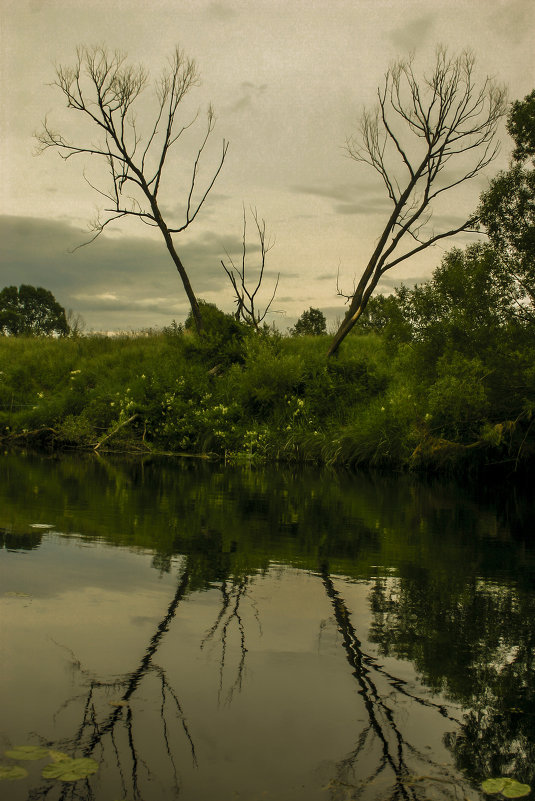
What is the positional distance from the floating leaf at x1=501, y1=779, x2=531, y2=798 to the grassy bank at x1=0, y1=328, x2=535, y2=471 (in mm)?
12683

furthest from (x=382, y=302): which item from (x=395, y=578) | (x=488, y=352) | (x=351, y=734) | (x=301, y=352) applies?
(x=351, y=734)

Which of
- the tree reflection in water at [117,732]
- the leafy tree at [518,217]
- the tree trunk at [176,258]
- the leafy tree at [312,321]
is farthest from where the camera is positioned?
the leafy tree at [312,321]

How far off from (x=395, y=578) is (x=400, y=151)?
2065 cm

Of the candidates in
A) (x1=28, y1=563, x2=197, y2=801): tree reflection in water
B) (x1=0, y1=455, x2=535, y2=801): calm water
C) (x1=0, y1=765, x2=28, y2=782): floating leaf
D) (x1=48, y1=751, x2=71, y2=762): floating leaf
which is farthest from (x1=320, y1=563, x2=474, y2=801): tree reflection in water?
(x1=0, y1=765, x2=28, y2=782): floating leaf

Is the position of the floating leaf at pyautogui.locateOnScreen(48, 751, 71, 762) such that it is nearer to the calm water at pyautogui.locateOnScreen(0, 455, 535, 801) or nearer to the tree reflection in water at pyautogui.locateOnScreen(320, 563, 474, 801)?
the calm water at pyautogui.locateOnScreen(0, 455, 535, 801)

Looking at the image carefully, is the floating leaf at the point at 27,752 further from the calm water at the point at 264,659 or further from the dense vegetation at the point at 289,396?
the dense vegetation at the point at 289,396

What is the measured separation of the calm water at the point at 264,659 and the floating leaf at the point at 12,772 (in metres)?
0.03

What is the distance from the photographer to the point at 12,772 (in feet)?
9.23

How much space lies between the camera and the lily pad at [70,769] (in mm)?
2794

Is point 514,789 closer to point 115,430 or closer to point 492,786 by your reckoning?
point 492,786

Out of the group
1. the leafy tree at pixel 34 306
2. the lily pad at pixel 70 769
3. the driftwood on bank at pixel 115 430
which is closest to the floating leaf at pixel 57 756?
the lily pad at pixel 70 769

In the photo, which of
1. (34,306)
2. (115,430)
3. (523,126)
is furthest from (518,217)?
(34,306)

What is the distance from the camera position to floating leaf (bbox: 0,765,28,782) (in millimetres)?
2778

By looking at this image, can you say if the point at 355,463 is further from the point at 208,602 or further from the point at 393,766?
the point at 393,766
